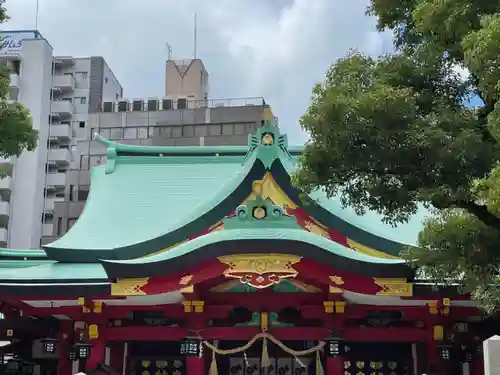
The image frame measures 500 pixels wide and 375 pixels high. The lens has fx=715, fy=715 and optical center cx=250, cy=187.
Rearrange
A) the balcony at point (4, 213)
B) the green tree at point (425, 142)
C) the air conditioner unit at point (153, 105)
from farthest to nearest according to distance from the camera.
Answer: the air conditioner unit at point (153, 105), the balcony at point (4, 213), the green tree at point (425, 142)

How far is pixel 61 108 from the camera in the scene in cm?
5169

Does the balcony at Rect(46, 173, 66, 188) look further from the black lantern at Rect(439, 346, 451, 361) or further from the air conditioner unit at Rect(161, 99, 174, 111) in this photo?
the black lantern at Rect(439, 346, 451, 361)

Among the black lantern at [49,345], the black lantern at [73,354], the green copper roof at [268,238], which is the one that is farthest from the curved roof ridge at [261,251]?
the black lantern at [49,345]

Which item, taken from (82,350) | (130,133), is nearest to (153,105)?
(130,133)

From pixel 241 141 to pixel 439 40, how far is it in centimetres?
3603

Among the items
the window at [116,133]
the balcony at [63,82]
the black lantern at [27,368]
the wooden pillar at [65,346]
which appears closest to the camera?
the wooden pillar at [65,346]

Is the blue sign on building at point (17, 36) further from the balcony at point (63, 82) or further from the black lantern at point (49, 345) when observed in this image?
the black lantern at point (49, 345)

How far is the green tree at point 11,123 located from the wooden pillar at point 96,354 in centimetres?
523

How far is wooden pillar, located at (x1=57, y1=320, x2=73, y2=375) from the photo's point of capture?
47.5 ft

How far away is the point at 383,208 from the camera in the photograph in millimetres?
9375

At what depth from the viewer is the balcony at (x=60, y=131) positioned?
51531mm

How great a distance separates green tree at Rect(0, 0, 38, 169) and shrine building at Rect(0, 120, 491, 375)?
3165 millimetres

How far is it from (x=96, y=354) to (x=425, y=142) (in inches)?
329

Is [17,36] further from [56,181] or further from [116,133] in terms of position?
[56,181]
